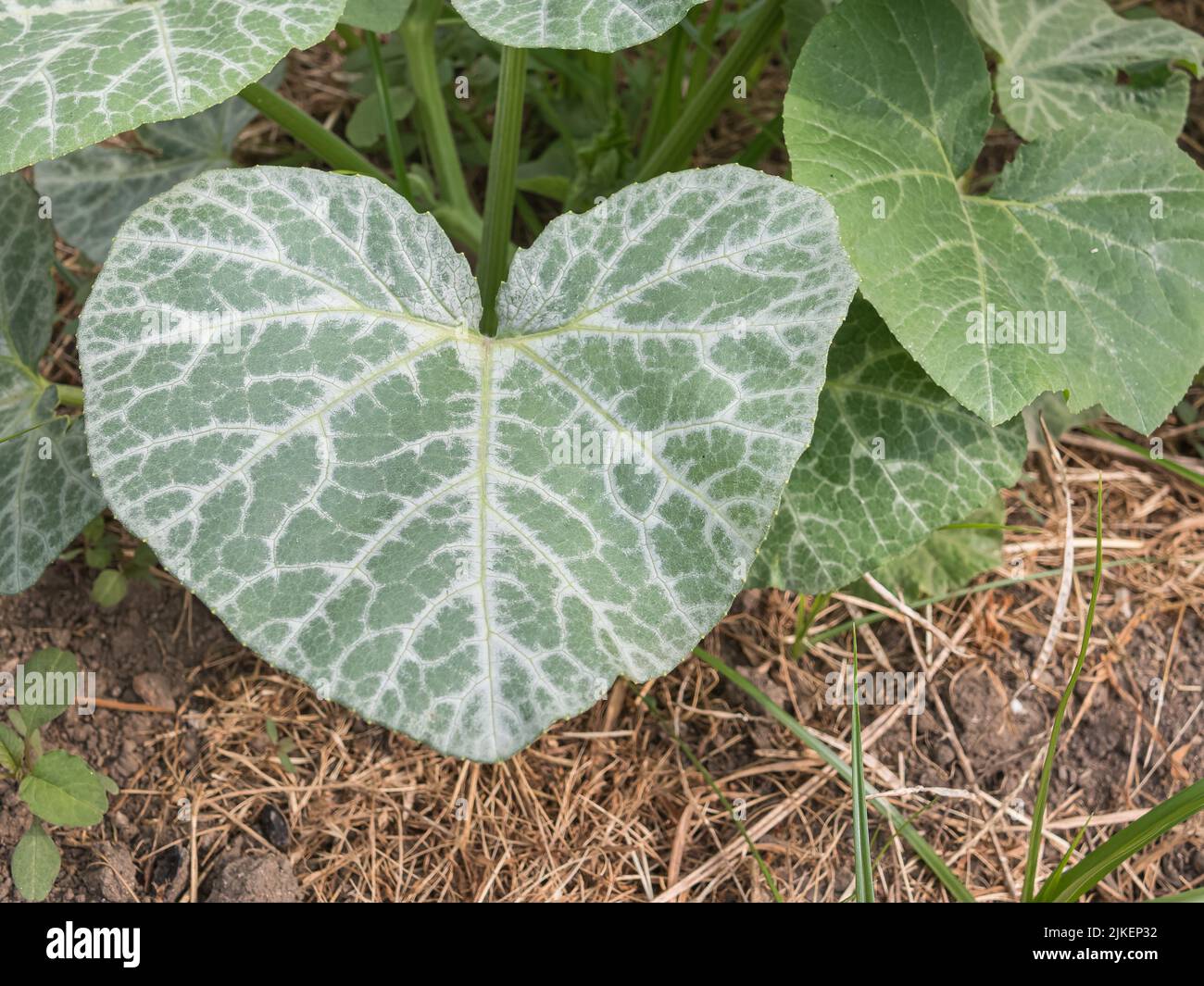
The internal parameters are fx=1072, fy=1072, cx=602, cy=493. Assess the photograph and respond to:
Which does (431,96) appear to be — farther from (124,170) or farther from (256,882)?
(256,882)

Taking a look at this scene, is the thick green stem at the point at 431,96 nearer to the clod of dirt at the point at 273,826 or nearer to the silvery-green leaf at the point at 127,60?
the silvery-green leaf at the point at 127,60

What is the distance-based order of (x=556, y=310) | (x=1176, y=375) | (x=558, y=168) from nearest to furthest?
(x=556, y=310), (x=1176, y=375), (x=558, y=168)

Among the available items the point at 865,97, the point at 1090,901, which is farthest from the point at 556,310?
the point at 1090,901

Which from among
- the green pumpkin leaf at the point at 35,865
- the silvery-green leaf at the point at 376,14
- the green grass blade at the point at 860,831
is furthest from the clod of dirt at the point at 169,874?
the silvery-green leaf at the point at 376,14

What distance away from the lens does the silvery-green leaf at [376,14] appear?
4.19 ft

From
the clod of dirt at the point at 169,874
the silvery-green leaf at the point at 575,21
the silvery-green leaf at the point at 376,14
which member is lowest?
the clod of dirt at the point at 169,874

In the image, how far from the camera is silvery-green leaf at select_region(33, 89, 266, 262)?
1593 millimetres

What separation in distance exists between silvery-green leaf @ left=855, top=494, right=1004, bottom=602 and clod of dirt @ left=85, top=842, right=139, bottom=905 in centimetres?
102

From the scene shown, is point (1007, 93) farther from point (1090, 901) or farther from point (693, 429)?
point (1090, 901)

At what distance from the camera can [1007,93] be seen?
1478 millimetres

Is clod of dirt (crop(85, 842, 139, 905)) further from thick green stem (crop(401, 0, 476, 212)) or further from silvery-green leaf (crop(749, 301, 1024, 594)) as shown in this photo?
thick green stem (crop(401, 0, 476, 212))

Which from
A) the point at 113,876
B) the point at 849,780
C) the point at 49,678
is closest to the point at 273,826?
the point at 113,876

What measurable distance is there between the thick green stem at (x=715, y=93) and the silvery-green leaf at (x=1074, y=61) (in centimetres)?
30

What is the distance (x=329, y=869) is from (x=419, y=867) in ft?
0.36
